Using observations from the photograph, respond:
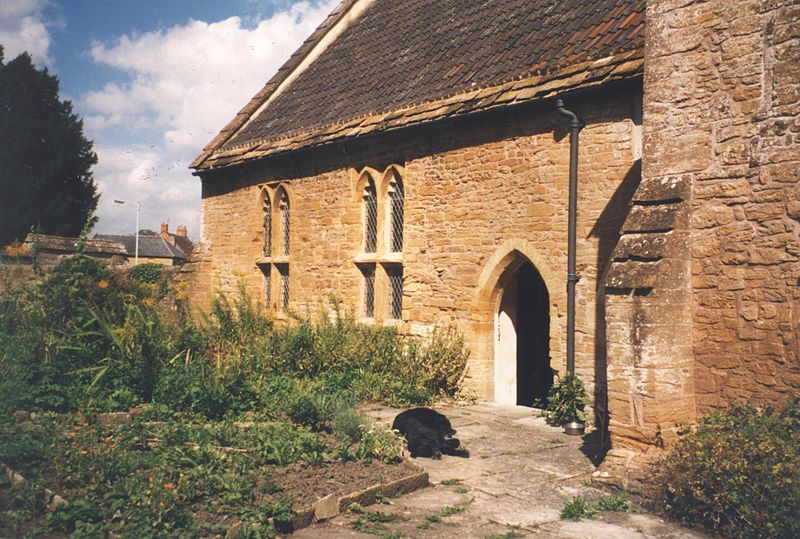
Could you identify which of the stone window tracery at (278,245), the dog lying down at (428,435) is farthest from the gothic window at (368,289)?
the dog lying down at (428,435)

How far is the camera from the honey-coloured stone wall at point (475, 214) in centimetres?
938

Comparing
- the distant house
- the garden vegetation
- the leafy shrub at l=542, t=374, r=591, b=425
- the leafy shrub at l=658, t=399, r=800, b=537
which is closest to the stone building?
the leafy shrub at l=542, t=374, r=591, b=425

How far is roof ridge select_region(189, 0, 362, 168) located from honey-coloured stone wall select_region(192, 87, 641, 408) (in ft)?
8.72

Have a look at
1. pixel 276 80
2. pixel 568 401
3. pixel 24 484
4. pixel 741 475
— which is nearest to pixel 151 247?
pixel 276 80

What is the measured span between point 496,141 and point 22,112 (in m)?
26.3

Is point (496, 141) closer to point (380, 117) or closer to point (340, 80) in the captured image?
point (380, 117)

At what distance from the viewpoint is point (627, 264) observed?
22.7 feet

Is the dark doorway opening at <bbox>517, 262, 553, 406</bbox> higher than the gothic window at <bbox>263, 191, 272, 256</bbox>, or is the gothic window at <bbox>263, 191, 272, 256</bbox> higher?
the gothic window at <bbox>263, 191, 272, 256</bbox>

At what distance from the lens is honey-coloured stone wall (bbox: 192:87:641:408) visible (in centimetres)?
938

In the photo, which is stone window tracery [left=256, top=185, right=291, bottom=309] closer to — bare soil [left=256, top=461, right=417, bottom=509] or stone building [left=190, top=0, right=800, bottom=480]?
stone building [left=190, top=0, right=800, bottom=480]

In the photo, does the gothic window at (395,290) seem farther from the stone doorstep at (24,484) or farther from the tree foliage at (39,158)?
the tree foliage at (39,158)

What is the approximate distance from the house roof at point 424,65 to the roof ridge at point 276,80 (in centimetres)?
3

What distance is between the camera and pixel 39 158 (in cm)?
3000

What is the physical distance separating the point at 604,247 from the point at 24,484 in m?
7.11
